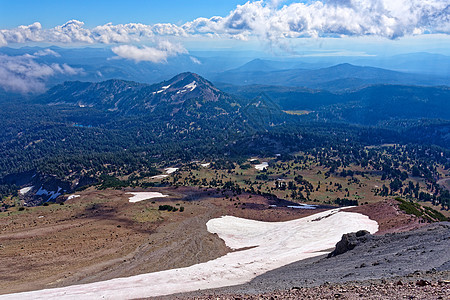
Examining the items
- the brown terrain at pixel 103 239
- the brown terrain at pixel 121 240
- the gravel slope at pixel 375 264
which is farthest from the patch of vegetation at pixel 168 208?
the gravel slope at pixel 375 264

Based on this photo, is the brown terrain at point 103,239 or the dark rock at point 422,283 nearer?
the dark rock at point 422,283

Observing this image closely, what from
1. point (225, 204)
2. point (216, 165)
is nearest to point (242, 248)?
point (225, 204)

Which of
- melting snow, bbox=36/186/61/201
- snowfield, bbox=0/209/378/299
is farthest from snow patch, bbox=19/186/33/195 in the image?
snowfield, bbox=0/209/378/299

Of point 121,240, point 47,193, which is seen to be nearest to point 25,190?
point 47,193

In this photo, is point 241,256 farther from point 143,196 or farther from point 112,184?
point 112,184

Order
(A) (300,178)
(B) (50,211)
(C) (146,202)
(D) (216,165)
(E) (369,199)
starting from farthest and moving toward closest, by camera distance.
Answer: (D) (216,165) → (A) (300,178) → (E) (369,199) → (C) (146,202) → (B) (50,211)

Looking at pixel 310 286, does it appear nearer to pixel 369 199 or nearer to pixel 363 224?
pixel 363 224

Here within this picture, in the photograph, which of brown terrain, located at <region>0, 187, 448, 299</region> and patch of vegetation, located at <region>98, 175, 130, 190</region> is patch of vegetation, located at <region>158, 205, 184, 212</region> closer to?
brown terrain, located at <region>0, 187, 448, 299</region>

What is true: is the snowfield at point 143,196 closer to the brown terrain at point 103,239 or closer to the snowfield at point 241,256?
the brown terrain at point 103,239

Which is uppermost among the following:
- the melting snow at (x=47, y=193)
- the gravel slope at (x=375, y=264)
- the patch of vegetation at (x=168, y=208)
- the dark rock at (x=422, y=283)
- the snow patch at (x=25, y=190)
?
the dark rock at (x=422, y=283)
